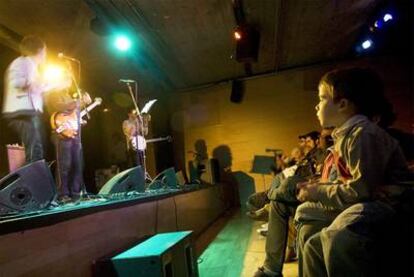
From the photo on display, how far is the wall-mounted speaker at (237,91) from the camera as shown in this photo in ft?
22.9

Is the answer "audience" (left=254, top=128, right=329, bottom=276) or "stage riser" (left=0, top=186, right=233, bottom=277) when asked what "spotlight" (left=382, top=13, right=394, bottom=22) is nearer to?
"audience" (left=254, top=128, right=329, bottom=276)

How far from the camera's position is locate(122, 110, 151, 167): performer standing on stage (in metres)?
4.76

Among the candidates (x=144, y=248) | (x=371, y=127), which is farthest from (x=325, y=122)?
(x=144, y=248)

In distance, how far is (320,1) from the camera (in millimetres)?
4102

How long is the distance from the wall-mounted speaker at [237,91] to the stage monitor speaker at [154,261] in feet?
17.6

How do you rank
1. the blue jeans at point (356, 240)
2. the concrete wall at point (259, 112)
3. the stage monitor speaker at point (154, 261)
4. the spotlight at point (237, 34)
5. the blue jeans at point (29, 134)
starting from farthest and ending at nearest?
the concrete wall at point (259, 112) → the spotlight at point (237, 34) → the blue jeans at point (29, 134) → the stage monitor speaker at point (154, 261) → the blue jeans at point (356, 240)

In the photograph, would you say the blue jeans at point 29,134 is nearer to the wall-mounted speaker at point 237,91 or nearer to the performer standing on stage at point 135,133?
the performer standing on stage at point 135,133

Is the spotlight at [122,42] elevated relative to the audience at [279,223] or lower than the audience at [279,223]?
elevated

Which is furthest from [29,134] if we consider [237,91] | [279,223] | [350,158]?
[237,91]

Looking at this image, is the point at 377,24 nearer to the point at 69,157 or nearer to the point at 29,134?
the point at 69,157

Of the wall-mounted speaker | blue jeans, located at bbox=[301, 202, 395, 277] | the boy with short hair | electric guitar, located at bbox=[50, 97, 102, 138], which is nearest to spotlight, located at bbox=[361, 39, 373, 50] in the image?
the wall-mounted speaker

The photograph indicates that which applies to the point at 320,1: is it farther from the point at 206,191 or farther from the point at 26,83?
the point at 26,83

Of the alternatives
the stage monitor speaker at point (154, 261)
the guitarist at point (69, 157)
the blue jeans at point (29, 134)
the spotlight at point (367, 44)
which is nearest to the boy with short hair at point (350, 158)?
the stage monitor speaker at point (154, 261)

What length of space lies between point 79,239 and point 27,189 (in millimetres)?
508
